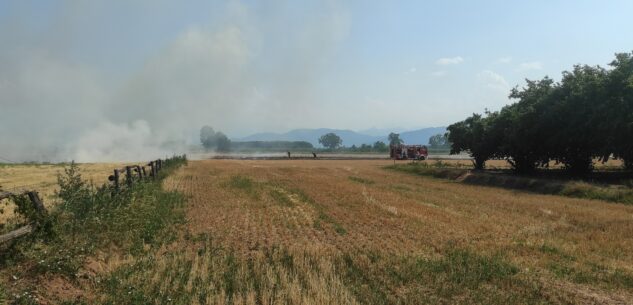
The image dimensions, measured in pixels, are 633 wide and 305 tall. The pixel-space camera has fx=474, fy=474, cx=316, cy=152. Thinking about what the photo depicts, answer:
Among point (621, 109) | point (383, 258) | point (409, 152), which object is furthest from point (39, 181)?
point (409, 152)

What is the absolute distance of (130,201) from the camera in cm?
1552

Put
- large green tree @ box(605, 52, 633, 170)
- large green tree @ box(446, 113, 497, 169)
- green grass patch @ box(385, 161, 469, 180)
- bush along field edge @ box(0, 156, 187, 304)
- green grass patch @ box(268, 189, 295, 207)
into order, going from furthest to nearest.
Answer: large green tree @ box(446, 113, 497, 169)
green grass patch @ box(385, 161, 469, 180)
large green tree @ box(605, 52, 633, 170)
green grass patch @ box(268, 189, 295, 207)
bush along field edge @ box(0, 156, 187, 304)

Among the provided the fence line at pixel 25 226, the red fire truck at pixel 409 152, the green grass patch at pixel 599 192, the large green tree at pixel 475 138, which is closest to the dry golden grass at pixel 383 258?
the fence line at pixel 25 226

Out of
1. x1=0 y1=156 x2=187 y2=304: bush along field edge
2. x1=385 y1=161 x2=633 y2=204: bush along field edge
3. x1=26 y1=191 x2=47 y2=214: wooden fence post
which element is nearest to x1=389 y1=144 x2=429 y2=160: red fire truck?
x1=385 y1=161 x2=633 y2=204: bush along field edge

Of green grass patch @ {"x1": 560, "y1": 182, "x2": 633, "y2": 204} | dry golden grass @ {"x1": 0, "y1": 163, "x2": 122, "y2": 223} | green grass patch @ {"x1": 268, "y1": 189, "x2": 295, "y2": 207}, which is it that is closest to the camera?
dry golden grass @ {"x1": 0, "y1": 163, "x2": 122, "y2": 223}

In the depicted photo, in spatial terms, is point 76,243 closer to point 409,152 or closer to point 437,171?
point 437,171

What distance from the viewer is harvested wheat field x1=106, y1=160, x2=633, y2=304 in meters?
8.58

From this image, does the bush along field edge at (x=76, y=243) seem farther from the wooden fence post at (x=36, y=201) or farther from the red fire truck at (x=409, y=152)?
→ the red fire truck at (x=409, y=152)

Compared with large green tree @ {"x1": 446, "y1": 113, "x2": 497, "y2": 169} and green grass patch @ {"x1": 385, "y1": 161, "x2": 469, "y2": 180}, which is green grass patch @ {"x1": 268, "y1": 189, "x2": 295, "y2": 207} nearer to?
green grass patch @ {"x1": 385, "y1": 161, "x2": 469, "y2": 180}

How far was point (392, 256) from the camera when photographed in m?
11.1

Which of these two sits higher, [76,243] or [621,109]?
[621,109]

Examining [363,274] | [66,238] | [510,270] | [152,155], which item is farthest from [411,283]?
[152,155]

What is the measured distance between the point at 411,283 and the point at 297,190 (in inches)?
695

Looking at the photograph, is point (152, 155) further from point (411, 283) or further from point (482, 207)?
point (411, 283)
